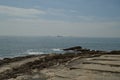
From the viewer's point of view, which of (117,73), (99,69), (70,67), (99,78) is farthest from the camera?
(70,67)

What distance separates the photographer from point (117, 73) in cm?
1198

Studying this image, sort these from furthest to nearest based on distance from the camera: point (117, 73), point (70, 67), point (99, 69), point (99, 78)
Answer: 1. point (70, 67)
2. point (99, 69)
3. point (117, 73)
4. point (99, 78)

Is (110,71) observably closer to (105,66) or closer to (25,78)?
(105,66)

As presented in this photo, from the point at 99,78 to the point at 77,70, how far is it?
251 cm

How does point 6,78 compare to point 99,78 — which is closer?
point 99,78

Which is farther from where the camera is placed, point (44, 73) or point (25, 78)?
point (44, 73)

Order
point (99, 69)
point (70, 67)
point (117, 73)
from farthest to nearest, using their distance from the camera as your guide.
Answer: point (70, 67), point (99, 69), point (117, 73)

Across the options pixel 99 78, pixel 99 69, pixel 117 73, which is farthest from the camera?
pixel 99 69

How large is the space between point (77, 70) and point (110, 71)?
2096 mm

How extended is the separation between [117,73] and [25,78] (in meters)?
5.13

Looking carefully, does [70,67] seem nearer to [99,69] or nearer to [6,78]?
[99,69]

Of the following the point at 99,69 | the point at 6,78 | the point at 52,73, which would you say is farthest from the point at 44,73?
the point at 99,69

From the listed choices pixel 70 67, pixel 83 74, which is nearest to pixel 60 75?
pixel 83 74

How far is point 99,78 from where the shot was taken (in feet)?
36.8
